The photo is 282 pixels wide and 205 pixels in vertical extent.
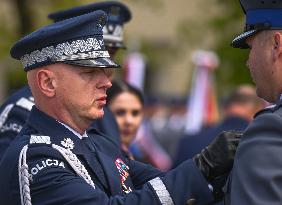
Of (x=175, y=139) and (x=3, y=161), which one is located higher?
(x=3, y=161)

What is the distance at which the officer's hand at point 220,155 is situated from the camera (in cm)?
360

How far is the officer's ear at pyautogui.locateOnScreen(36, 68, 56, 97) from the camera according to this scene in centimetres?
391

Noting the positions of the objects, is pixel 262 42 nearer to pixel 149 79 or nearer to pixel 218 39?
pixel 218 39

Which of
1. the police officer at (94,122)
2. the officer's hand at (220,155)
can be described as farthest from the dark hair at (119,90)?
the officer's hand at (220,155)

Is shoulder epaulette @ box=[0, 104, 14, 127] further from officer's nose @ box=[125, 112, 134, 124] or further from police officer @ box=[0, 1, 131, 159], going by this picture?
officer's nose @ box=[125, 112, 134, 124]

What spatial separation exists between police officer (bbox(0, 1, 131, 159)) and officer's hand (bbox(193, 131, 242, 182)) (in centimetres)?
151

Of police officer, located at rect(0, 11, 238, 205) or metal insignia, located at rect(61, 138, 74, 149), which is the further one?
metal insignia, located at rect(61, 138, 74, 149)

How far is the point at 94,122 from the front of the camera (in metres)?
5.35

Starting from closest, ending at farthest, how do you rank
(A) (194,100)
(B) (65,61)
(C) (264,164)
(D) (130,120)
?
1. (C) (264,164)
2. (B) (65,61)
3. (D) (130,120)
4. (A) (194,100)

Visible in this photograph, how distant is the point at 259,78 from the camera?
11.5ft

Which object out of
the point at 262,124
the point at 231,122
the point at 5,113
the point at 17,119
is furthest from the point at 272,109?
the point at 231,122

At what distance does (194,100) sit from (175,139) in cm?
333

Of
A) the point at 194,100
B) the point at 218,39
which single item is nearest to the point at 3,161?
the point at 194,100

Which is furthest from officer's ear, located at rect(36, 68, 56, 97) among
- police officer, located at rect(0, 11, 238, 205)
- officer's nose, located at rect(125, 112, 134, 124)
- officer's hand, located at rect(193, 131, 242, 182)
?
officer's nose, located at rect(125, 112, 134, 124)
